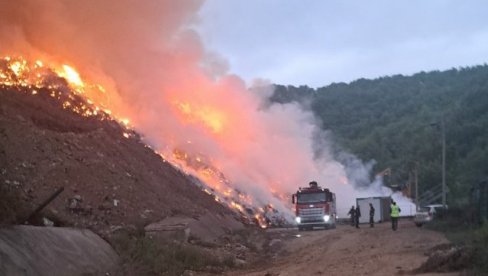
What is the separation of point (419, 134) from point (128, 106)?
59.2 meters

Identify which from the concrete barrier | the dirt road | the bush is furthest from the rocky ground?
the bush

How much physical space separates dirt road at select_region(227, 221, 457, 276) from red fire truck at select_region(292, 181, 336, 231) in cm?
615

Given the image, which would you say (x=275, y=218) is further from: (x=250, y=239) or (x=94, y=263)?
(x=94, y=263)

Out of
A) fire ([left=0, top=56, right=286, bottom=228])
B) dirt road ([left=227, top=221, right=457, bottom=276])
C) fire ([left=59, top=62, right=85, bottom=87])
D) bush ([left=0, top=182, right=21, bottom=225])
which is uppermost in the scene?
fire ([left=59, top=62, right=85, bottom=87])

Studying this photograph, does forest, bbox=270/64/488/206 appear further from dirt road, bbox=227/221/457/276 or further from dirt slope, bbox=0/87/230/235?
dirt slope, bbox=0/87/230/235

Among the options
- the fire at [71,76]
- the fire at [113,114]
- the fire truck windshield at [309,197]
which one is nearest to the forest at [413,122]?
the fire truck windshield at [309,197]

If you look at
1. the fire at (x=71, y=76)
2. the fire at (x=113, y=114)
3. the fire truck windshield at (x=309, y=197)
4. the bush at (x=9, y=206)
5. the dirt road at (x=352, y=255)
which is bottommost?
the dirt road at (x=352, y=255)

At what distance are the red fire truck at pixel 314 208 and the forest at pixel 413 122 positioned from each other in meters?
16.3

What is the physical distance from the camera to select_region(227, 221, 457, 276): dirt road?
53.2 ft

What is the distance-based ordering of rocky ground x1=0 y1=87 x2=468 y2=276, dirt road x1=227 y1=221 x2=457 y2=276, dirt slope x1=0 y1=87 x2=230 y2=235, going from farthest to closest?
dirt slope x1=0 y1=87 x2=230 y2=235 → rocky ground x1=0 y1=87 x2=468 y2=276 → dirt road x1=227 y1=221 x2=457 y2=276

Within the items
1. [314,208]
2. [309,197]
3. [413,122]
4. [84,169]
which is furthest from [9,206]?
[413,122]

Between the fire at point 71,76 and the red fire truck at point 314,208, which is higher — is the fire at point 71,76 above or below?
above

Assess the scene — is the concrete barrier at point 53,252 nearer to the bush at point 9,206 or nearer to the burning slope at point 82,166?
the bush at point 9,206

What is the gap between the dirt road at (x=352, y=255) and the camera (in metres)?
16.2
